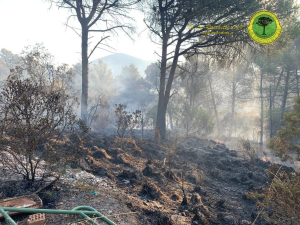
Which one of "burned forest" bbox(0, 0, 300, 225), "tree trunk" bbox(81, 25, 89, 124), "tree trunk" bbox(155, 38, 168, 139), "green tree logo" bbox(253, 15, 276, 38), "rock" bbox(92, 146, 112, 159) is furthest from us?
"tree trunk" bbox(81, 25, 89, 124)

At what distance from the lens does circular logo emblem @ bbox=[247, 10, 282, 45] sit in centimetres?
772

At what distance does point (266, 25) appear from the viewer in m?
7.75

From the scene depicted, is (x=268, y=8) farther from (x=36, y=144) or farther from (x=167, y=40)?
(x=36, y=144)

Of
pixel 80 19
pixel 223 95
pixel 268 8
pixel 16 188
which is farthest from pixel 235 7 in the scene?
pixel 223 95

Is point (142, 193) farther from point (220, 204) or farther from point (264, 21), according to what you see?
point (264, 21)

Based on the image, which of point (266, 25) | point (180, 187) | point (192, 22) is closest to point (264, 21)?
point (266, 25)

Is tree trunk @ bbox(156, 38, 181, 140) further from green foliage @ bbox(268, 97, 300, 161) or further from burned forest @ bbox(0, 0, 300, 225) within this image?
green foliage @ bbox(268, 97, 300, 161)

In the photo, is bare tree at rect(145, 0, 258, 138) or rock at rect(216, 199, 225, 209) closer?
rock at rect(216, 199, 225, 209)

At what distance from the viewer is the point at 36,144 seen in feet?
9.70

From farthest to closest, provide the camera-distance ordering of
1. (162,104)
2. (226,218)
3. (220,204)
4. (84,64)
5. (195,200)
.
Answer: (84,64)
(162,104)
(220,204)
(195,200)
(226,218)

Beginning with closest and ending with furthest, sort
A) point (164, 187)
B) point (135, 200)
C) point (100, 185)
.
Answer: point (135, 200)
point (100, 185)
point (164, 187)

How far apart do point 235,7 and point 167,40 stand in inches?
127

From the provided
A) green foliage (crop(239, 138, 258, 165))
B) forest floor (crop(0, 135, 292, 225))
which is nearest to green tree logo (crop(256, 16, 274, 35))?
green foliage (crop(239, 138, 258, 165))

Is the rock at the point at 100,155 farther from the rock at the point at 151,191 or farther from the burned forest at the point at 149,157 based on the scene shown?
the rock at the point at 151,191
